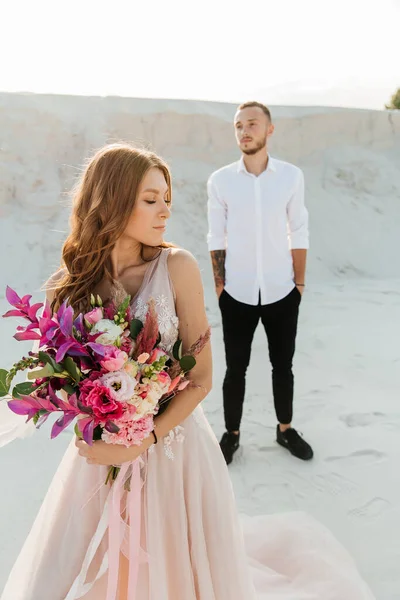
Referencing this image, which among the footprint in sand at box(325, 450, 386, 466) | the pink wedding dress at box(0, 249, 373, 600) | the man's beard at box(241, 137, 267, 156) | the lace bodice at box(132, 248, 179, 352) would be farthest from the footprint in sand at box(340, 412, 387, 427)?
the lace bodice at box(132, 248, 179, 352)

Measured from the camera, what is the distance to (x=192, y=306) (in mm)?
1731

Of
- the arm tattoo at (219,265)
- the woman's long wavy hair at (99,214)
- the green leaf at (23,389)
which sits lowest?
the arm tattoo at (219,265)

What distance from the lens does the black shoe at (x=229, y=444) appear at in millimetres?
3420

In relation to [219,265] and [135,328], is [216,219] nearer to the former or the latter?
[219,265]

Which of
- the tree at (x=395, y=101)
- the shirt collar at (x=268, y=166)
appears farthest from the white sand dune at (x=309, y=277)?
the tree at (x=395, y=101)

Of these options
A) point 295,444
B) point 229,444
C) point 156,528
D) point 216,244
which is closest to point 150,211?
point 156,528

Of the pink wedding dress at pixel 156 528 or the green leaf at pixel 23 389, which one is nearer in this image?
the green leaf at pixel 23 389

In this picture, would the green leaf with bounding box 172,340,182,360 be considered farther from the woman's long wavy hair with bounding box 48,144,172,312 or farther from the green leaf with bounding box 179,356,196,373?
the woman's long wavy hair with bounding box 48,144,172,312

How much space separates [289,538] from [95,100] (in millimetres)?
11032

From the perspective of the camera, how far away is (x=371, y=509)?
296 cm

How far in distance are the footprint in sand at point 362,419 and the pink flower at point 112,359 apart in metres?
2.98

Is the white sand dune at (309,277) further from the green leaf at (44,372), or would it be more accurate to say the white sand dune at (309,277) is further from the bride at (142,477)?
the green leaf at (44,372)

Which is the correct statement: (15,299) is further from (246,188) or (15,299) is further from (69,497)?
(246,188)

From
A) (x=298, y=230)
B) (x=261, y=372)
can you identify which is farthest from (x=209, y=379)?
(x=261, y=372)
